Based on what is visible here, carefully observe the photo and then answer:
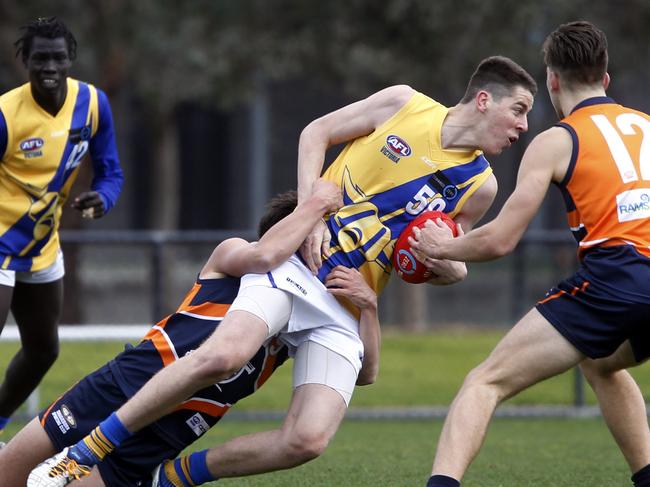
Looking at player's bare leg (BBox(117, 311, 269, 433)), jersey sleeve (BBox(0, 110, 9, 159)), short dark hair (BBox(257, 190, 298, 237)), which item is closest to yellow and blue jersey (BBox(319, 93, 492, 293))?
short dark hair (BBox(257, 190, 298, 237))

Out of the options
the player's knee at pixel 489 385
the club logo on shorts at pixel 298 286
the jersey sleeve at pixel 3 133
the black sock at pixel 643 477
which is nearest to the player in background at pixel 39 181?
the jersey sleeve at pixel 3 133

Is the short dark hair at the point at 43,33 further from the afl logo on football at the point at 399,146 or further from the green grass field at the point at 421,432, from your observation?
the green grass field at the point at 421,432

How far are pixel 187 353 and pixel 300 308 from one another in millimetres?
585

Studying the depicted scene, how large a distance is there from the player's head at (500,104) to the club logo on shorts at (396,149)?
343 millimetres

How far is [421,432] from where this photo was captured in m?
10.2

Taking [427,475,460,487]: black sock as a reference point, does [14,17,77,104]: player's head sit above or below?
above

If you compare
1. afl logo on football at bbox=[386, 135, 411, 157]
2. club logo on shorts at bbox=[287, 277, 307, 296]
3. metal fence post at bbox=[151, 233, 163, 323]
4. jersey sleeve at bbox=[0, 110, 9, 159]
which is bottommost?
metal fence post at bbox=[151, 233, 163, 323]

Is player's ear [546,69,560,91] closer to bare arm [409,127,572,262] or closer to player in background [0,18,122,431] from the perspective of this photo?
bare arm [409,127,572,262]

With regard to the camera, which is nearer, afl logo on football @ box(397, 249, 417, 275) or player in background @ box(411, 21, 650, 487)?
player in background @ box(411, 21, 650, 487)

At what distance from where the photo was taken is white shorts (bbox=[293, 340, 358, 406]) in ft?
18.0

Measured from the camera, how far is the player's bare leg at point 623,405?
217 inches

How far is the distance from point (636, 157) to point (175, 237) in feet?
23.0

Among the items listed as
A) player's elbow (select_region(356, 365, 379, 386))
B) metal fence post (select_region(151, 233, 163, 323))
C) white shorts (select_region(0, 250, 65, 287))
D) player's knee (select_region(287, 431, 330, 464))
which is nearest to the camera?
player's knee (select_region(287, 431, 330, 464))

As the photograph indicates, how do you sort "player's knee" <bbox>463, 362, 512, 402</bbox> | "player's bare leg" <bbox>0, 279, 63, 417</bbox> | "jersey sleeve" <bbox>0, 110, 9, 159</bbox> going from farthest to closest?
"player's bare leg" <bbox>0, 279, 63, 417</bbox> → "jersey sleeve" <bbox>0, 110, 9, 159</bbox> → "player's knee" <bbox>463, 362, 512, 402</bbox>
